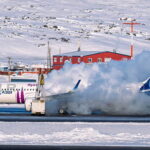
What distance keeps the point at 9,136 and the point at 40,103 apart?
70.2ft

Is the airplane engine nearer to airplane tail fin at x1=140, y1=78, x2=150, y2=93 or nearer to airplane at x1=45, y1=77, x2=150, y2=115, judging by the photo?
airplane at x1=45, y1=77, x2=150, y2=115

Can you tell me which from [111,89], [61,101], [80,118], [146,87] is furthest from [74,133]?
[61,101]

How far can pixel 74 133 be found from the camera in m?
47.3

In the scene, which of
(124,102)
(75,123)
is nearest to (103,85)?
(124,102)

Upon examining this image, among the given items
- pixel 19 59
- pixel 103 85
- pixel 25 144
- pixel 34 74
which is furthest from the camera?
pixel 19 59

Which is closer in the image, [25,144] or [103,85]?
[25,144]

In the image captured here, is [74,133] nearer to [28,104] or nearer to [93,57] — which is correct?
[28,104]

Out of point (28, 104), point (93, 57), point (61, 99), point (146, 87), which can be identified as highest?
point (146, 87)

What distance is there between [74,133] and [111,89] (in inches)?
925

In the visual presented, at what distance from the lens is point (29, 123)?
56.0 m

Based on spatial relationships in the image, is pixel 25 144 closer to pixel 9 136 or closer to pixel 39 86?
pixel 9 136

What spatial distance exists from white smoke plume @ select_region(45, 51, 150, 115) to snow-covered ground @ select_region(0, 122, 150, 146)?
1355 centimetres

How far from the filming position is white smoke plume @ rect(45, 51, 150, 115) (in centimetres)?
6944

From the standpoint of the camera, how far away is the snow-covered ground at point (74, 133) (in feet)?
142
